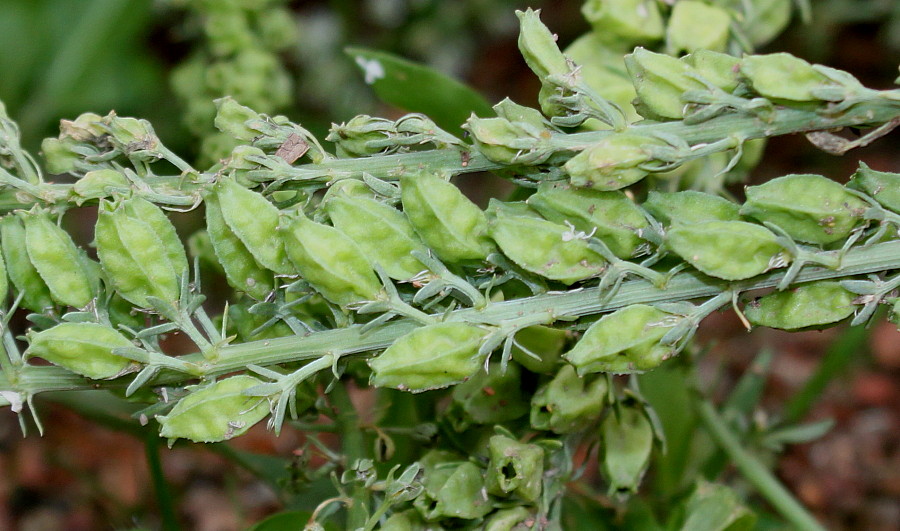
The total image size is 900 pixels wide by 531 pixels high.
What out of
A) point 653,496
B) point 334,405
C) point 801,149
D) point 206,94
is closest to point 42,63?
point 206,94

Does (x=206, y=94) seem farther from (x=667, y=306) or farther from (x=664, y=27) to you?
(x=667, y=306)

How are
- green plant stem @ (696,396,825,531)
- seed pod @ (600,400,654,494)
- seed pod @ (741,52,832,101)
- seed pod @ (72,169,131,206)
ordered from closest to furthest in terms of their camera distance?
seed pod @ (741,52,832,101) < seed pod @ (72,169,131,206) < seed pod @ (600,400,654,494) < green plant stem @ (696,396,825,531)

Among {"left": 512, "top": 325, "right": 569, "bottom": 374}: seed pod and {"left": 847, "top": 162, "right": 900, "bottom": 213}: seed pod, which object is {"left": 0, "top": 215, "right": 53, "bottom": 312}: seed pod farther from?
{"left": 847, "top": 162, "right": 900, "bottom": 213}: seed pod

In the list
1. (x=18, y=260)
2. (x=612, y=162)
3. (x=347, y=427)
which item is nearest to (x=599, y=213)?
(x=612, y=162)

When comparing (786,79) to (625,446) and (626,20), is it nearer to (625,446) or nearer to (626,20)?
(625,446)

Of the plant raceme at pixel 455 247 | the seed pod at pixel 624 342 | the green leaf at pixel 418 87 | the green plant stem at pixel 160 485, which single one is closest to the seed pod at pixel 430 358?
the plant raceme at pixel 455 247

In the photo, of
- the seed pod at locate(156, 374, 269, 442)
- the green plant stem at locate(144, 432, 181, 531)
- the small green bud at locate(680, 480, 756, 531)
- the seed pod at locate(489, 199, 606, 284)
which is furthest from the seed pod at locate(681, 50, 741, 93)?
the green plant stem at locate(144, 432, 181, 531)
